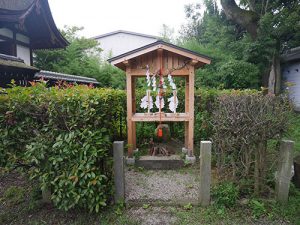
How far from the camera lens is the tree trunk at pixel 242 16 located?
39.8 feet

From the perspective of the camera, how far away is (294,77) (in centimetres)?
1289

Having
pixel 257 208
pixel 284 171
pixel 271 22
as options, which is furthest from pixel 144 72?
pixel 271 22

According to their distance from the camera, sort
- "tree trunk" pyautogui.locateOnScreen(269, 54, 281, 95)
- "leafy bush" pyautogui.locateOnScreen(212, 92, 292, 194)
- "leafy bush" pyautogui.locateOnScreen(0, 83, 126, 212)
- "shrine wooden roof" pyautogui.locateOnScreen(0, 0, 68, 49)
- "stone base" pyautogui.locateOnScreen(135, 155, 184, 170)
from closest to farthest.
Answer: "leafy bush" pyautogui.locateOnScreen(0, 83, 126, 212) → "leafy bush" pyautogui.locateOnScreen(212, 92, 292, 194) → "stone base" pyautogui.locateOnScreen(135, 155, 184, 170) → "shrine wooden roof" pyautogui.locateOnScreen(0, 0, 68, 49) → "tree trunk" pyautogui.locateOnScreen(269, 54, 281, 95)

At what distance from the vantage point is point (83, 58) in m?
14.8

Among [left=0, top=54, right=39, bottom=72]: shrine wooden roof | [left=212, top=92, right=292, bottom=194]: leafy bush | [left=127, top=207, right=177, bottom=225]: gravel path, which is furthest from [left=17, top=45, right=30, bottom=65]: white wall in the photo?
[left=212, top=92, right=292, bottom=194]: leafy bush

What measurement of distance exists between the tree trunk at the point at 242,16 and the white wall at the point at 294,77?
135 inches

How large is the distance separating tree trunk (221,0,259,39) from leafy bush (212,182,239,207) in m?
11.4

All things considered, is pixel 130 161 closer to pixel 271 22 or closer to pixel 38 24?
pixel 38 24

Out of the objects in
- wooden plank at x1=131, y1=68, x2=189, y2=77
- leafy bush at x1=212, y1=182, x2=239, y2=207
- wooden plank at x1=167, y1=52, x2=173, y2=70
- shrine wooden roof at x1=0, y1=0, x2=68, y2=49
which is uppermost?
shrine wooden roof at x1=0, y1=0, x2=68, y2=49

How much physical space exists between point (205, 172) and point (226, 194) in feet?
1.50

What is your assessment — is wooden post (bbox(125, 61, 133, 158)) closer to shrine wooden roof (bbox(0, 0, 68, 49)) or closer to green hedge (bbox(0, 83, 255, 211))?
green hedge (bbox(0, 83, 255, 211))

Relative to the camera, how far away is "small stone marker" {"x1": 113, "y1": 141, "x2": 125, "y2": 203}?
3049mm

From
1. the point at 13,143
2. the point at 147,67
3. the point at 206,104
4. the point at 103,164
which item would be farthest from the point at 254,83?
the point at 13,143

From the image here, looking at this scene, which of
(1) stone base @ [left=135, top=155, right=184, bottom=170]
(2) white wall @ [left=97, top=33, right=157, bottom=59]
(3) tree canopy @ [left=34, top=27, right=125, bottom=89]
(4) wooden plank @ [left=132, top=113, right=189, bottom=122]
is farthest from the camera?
(2) white wall @ [left=97, top=33, right=157, bottom=59]
